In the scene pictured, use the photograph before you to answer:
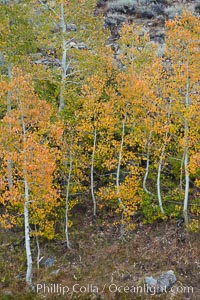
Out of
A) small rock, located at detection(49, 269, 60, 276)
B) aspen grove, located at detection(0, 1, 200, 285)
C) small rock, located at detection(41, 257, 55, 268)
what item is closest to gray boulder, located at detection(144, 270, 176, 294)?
aspen grove, located at detection(0, 1, 200, 285)

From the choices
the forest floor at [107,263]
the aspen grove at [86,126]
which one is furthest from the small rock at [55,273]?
the aspen grove at [86,126]

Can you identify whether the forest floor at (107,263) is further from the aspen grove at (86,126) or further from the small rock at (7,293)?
→ the aspen grove at (86,126)

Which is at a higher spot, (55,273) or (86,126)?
(86,126)

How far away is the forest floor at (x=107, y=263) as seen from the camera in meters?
14.2

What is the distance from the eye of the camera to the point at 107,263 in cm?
1595

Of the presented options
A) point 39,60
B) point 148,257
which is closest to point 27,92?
point 148,257

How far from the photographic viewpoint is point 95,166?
70.1 ft

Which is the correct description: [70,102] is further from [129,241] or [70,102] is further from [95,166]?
[129,241]

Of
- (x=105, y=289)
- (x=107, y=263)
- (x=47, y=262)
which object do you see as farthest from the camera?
(x=47, y=262)

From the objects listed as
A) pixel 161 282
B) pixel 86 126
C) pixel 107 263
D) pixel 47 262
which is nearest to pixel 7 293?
pixel 47 262

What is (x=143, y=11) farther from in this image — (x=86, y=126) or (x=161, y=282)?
(x=161, y=282)

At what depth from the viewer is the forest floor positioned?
14.2m

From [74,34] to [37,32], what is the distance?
2321 millimetres

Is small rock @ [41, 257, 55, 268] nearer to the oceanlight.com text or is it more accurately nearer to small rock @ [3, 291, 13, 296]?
the oceanlight.com text
